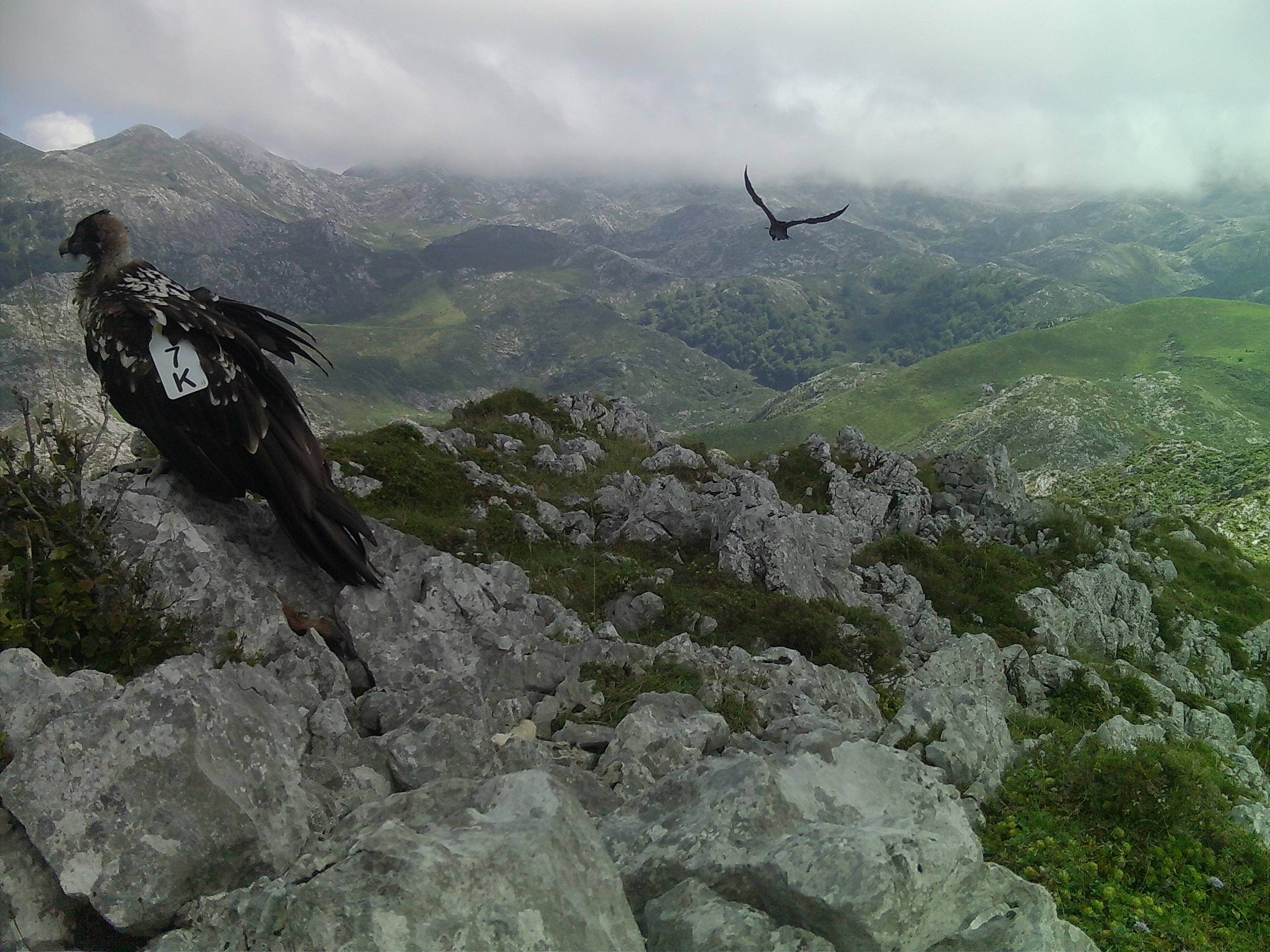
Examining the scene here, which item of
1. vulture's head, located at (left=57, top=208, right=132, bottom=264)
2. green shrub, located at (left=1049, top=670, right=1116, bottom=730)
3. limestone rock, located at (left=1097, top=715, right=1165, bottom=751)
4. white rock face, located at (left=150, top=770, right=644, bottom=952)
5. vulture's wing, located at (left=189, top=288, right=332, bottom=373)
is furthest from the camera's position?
green shrub, located at (left=1049, top=670, right=1116, bottom=730)

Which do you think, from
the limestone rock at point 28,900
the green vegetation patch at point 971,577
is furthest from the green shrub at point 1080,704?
the limestone rock at point 28,900

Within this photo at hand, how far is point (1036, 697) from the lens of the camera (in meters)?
12.8

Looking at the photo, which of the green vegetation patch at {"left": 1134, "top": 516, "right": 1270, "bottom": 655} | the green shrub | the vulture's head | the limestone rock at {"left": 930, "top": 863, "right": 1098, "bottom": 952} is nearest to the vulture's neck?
the vulture's head

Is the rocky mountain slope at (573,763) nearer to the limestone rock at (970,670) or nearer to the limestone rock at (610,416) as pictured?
the limestone rock at (970,670)

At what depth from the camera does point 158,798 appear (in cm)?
419

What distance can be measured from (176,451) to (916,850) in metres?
7.69

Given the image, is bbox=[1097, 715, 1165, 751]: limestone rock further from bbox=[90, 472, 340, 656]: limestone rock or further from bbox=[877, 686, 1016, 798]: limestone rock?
bbox=[90, 472, 340, 656]: limestone rock

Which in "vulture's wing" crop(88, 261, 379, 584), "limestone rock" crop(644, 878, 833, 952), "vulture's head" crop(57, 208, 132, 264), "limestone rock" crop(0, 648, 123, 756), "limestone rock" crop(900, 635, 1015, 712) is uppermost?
"vulture's head" crop(57, 208, 132, 264)

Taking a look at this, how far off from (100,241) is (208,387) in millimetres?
2472

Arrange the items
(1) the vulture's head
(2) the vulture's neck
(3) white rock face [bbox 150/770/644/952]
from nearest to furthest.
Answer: (3) white rock face [bbox 150/770/644/952] → (2) the vulture's neck → (1) the vulture's head

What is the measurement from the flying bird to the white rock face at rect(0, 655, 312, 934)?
300 centimetres

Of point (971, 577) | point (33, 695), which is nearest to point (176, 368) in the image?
point (33, 695)

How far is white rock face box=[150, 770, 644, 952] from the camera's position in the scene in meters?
3.44

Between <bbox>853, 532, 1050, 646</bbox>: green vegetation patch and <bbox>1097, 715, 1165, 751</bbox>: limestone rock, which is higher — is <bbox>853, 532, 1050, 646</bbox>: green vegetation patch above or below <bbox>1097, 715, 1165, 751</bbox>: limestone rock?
below
